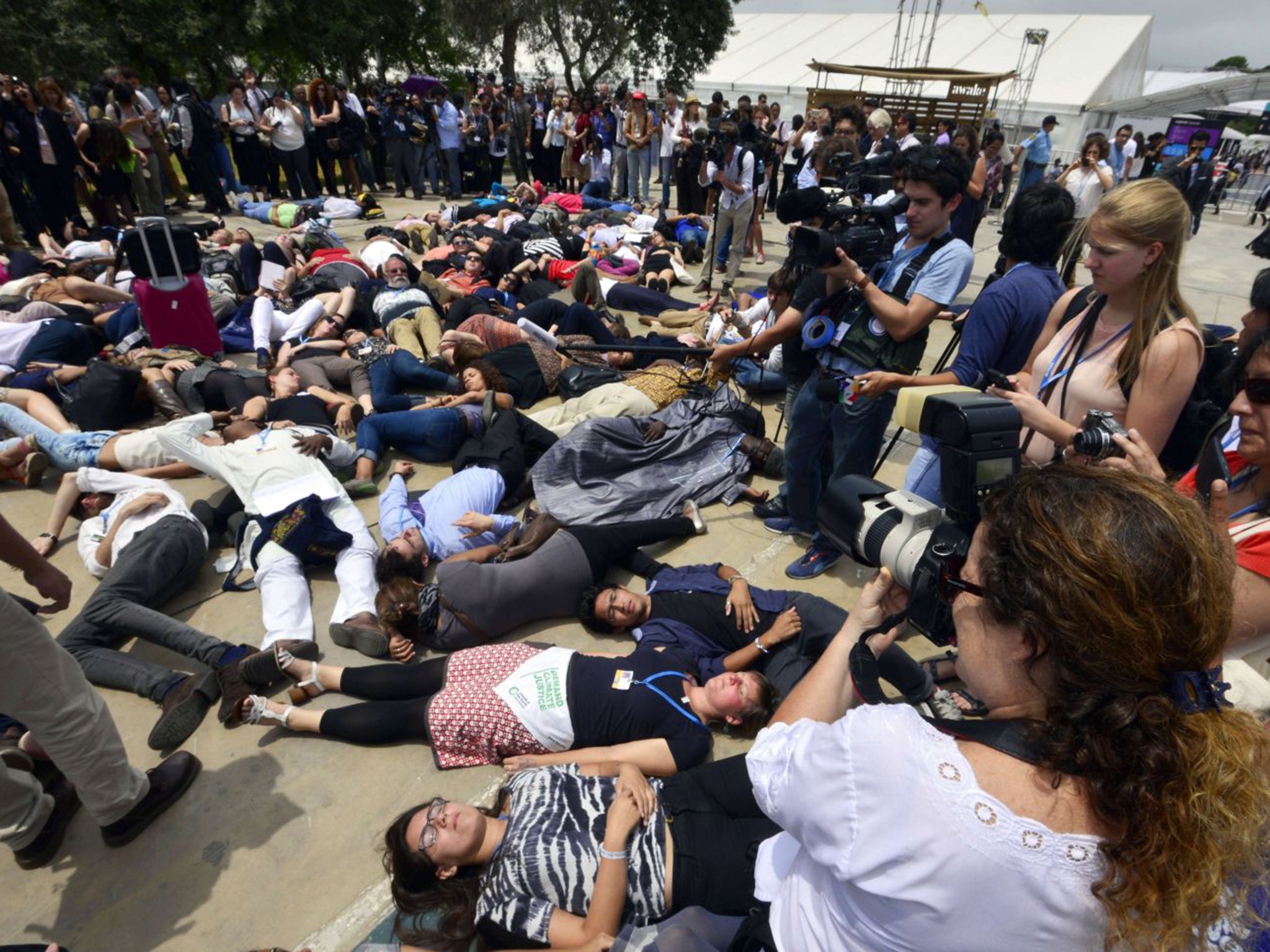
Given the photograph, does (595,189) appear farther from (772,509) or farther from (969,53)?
(969,53)

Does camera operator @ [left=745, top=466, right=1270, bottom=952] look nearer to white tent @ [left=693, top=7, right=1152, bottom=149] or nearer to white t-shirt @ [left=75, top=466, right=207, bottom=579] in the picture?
white t-shirt @ [left=75, top=466, right=207, bottom=579]

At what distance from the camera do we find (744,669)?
2.64m

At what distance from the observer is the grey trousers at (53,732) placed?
1.81 meters

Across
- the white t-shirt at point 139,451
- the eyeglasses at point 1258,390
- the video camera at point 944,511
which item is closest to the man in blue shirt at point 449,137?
the white t-shirt at point 139,451

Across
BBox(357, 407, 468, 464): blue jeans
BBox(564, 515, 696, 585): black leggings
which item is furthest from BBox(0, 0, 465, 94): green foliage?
BBox(564, 515, 696, 585): black leggings

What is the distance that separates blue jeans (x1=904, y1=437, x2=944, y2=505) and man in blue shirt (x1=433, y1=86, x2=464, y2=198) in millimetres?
12236

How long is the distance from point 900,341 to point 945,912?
237 cm

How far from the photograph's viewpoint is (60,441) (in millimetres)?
4020

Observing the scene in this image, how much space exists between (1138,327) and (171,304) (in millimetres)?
6344

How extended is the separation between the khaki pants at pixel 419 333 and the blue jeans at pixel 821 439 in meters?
3.56

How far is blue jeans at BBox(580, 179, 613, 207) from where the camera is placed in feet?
39.0

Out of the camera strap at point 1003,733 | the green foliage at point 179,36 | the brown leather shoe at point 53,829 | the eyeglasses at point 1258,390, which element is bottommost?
the brown leather shoe at point 53,829

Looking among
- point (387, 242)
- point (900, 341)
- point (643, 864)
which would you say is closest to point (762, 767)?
point (643, 864)

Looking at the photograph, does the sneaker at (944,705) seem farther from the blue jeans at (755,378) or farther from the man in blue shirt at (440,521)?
the blue jeans at (755,378)
